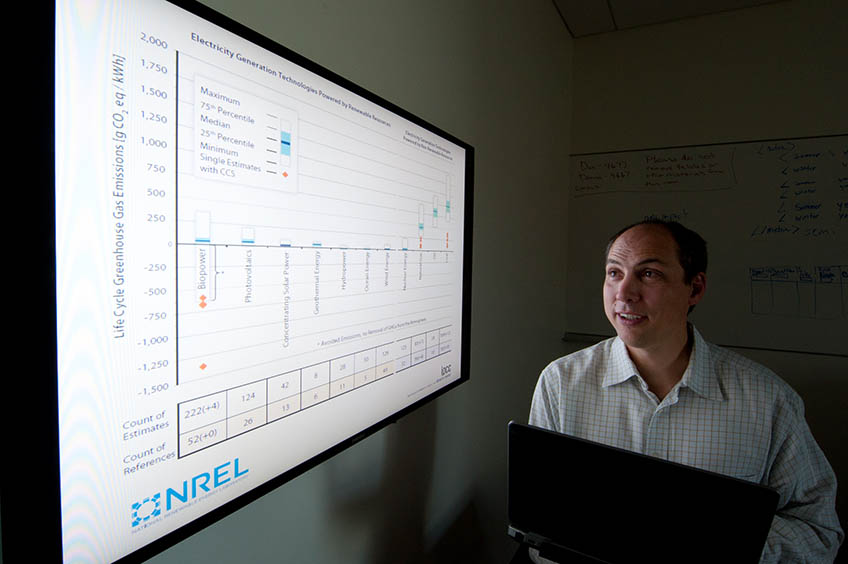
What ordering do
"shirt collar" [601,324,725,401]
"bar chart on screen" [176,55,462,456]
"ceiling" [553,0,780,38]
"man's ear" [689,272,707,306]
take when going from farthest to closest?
"ceiling" [553,0,780,38]
"man's ear" [689,272,707,306]
"shirt collar" [601,324,725,401]
"bar chart on screen" [176,55,462,456]

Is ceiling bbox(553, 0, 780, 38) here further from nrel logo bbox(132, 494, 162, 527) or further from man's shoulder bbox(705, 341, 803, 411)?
nrel logo bbox(132, 494, 162, 527)

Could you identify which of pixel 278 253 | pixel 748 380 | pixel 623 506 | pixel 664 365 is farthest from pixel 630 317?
pixel 278 253

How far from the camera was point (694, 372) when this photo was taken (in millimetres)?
1308

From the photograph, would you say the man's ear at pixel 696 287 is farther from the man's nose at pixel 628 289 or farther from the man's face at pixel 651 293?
the man's nose at pixel 628 289

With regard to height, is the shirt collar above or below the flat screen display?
below

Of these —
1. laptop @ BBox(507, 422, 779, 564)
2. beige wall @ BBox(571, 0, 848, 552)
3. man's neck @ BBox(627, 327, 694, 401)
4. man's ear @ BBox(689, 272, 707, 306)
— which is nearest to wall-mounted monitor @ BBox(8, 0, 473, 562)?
laptop @ BBox(507, 422, 779, 564)

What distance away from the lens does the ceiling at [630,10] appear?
2430mm

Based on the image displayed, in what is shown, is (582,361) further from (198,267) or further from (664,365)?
(198,267)

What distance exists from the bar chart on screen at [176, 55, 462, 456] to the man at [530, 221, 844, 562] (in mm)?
733

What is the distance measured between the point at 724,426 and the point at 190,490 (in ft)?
4.45

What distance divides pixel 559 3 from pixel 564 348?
2.05 m

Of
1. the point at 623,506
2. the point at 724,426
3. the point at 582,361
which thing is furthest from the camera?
the point at 582,361

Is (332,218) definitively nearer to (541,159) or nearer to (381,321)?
(381,321)

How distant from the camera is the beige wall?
7.59 ft
